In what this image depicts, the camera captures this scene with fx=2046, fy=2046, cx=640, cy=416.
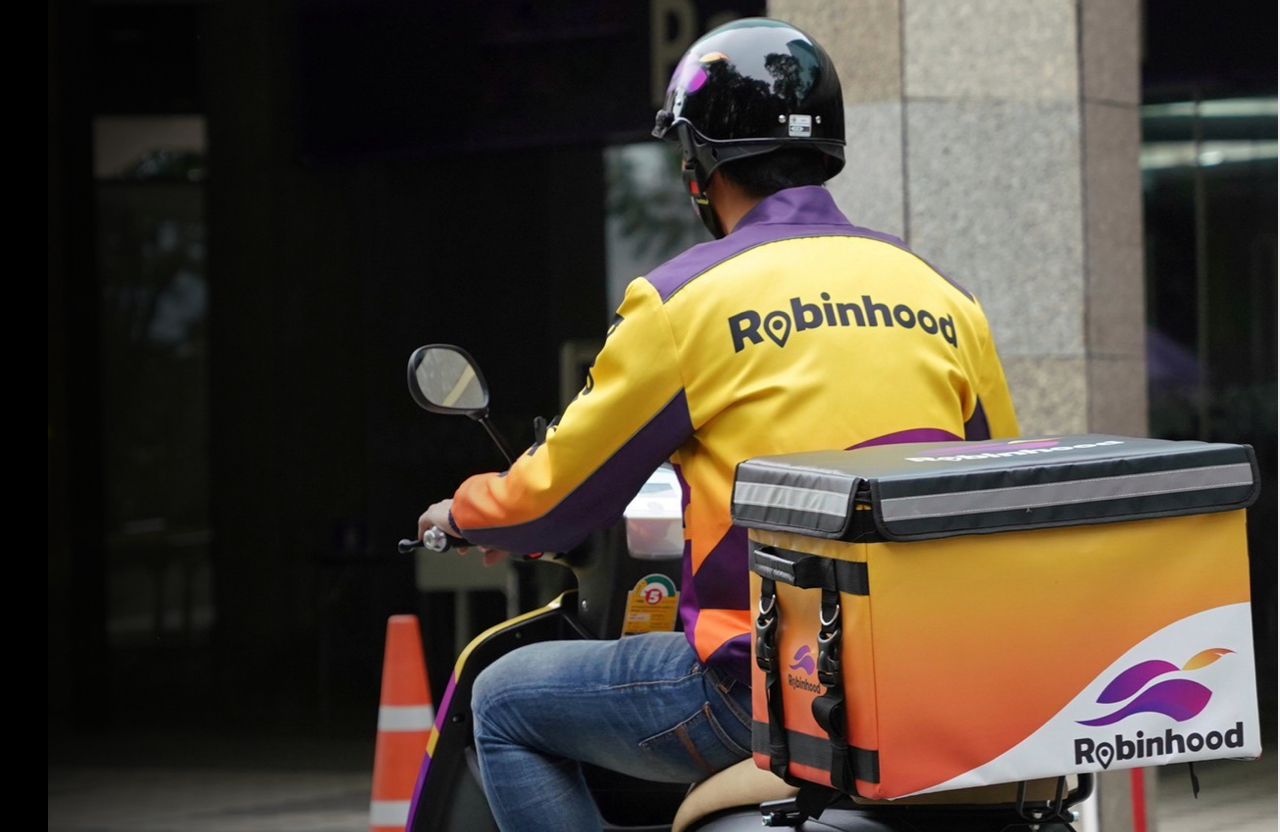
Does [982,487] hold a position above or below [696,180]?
below

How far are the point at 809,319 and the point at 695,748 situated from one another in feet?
1.98

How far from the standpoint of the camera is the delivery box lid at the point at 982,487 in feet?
7.52

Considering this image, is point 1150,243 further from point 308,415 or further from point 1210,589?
point 1210,589

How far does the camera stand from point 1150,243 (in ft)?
34.8

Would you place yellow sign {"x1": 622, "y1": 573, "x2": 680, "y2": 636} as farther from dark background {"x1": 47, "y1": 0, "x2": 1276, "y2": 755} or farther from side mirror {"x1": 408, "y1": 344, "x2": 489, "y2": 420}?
dark background {"x1": 47, "y1": 0, "x2": 1276, "y2": 755}

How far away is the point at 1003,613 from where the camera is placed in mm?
2314

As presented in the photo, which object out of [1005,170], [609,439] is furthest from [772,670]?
[1005,170]

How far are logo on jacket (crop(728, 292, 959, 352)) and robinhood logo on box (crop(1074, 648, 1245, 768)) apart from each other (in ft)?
2.10

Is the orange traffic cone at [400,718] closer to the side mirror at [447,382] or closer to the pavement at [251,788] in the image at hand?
the side mirror at [447,382]

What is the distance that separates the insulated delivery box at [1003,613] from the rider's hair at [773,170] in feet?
2.06

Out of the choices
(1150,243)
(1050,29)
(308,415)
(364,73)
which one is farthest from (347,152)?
(1050,29)

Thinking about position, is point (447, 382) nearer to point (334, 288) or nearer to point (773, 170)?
point (773, 170)

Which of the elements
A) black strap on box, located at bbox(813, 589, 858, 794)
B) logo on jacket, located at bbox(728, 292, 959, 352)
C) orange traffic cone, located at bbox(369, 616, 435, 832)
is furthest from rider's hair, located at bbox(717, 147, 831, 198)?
orange traffic cone, located at bbox(369, 616, 435, 832)

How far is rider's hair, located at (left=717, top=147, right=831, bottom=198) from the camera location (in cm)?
296
